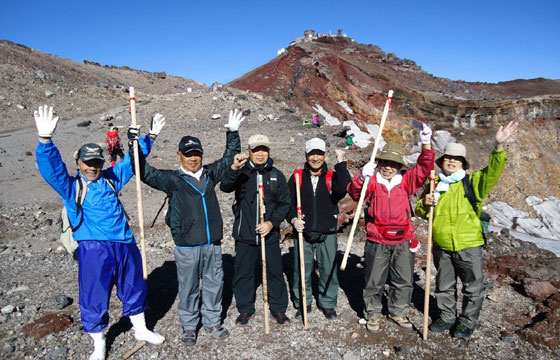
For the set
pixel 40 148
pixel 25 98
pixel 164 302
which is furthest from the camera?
pixel 25 98

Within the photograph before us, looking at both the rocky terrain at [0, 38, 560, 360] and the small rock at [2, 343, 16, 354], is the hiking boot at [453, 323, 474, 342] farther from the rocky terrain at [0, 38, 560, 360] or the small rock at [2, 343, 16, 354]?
the small rock at [2, 343, 16, 354]

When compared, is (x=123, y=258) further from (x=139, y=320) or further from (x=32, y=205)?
(x=32, y=205)

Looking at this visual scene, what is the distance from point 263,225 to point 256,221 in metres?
0.16

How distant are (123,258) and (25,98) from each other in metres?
23.3

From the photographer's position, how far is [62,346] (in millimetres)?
4297

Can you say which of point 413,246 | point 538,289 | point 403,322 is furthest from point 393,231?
point 538,289

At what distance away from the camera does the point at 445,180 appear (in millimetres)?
4270

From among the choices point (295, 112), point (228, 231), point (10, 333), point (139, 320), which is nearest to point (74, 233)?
point (139, 320)

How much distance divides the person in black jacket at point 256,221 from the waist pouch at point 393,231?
1267 millimetres

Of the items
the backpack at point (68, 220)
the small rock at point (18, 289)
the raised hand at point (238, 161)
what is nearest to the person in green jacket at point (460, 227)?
the raised hand at point (238, 161)

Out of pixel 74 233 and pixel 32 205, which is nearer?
pixel 74 233

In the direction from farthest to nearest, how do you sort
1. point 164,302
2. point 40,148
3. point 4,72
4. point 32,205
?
point 4,72, point 32,205, point 164,302, point 40,148

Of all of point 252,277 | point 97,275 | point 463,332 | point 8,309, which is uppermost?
point 97,275

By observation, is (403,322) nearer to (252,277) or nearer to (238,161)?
(252,277)
